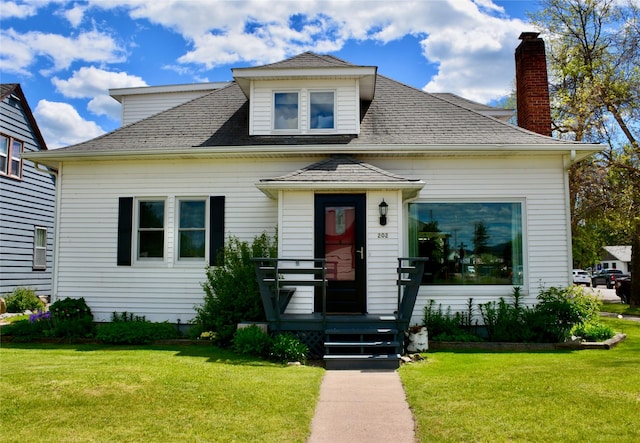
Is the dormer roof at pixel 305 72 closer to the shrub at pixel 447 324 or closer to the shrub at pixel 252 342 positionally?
the shrub at pixel 447 324

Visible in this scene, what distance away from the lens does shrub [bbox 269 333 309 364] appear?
791cm

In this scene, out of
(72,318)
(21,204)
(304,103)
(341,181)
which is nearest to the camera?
(341,181)

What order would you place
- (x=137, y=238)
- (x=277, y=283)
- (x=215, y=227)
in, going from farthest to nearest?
(x=137, y=238)
(x=215, y=227)
(x=277, y=283)

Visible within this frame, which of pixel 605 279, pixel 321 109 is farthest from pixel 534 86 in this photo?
pixel 605 279

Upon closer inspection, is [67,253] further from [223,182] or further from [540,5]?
[540,5]

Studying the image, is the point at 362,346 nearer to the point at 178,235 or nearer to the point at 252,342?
the point at 252,342

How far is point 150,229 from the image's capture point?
36.1ft

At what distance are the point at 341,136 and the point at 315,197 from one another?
2187mm

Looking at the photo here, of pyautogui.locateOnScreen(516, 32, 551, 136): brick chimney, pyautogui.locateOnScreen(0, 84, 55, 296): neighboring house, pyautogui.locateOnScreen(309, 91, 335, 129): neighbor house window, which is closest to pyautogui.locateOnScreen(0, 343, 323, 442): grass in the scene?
pyautogui.locateOnScreen(309, 91, 335, 129): neighbor house window

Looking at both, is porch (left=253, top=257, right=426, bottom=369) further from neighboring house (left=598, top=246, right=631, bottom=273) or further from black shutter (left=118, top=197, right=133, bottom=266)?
neighboring house (left=598, top=246, right=631, bottom=273)

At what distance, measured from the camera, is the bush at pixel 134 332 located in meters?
9.53

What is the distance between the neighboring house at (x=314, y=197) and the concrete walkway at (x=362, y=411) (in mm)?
2816

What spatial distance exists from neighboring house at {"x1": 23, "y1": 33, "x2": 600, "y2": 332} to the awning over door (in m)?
0.08

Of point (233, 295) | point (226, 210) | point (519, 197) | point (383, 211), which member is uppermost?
point (519, 197)
